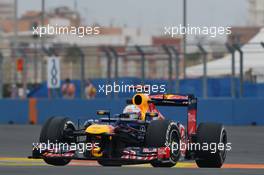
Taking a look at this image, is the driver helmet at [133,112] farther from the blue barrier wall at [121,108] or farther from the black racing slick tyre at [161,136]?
the blue barrier wall at [121,108]

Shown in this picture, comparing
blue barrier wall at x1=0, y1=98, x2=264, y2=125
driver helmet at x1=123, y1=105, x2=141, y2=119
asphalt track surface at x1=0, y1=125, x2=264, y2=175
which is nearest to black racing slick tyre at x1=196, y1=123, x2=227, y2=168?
asphalt track surface at x1=0, y1=125, x2=264, y2=175

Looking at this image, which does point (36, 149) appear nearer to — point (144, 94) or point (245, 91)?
point (144, 94)

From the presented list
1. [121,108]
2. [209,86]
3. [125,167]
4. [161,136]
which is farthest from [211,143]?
[209,86]

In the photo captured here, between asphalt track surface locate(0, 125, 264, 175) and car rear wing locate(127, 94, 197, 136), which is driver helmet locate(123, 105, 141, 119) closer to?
car rear wing locate(127, 94, 197, 136)

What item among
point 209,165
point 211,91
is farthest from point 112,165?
point 211,91

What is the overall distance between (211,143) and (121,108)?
13.9 meters

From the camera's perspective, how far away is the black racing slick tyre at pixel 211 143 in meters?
14.9

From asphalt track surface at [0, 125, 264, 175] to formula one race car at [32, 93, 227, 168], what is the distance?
201 mm

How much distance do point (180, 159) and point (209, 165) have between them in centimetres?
73

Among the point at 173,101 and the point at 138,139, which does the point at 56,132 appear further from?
the point at 173,101

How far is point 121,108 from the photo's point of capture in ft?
94.0

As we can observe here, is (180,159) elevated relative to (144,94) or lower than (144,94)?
lower

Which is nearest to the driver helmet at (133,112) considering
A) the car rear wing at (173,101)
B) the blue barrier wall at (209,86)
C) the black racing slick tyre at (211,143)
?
the car rear wing at (173,101)

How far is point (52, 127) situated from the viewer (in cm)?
1459
